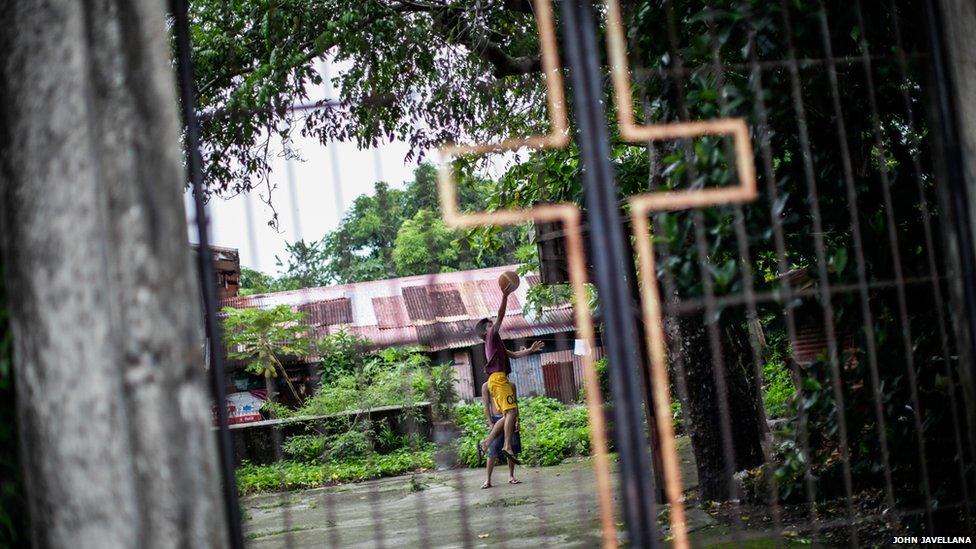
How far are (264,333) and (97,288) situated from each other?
6934 millimetres

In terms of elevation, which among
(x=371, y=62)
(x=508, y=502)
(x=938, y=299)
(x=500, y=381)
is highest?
(x=371, y=62)

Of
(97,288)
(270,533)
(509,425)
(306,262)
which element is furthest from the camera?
(509,425)

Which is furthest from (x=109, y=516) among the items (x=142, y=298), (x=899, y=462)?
(x=899, y=462)

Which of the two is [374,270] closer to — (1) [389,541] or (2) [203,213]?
(1) [389,541]

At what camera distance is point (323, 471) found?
9.24 m

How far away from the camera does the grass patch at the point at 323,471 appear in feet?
30.4

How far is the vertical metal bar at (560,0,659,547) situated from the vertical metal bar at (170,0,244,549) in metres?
0.98

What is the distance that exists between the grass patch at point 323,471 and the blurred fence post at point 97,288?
295 inches

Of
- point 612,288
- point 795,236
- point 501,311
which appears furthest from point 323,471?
point 612,288

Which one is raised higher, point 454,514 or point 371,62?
point 371,62

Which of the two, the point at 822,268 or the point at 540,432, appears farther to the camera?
the point at 540,432

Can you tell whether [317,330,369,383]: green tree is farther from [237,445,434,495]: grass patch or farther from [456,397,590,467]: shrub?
[456,397,590,467]: shrub

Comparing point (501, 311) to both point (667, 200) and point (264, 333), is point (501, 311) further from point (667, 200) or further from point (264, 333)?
point (264, 333)

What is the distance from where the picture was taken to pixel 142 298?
5.46 ft
